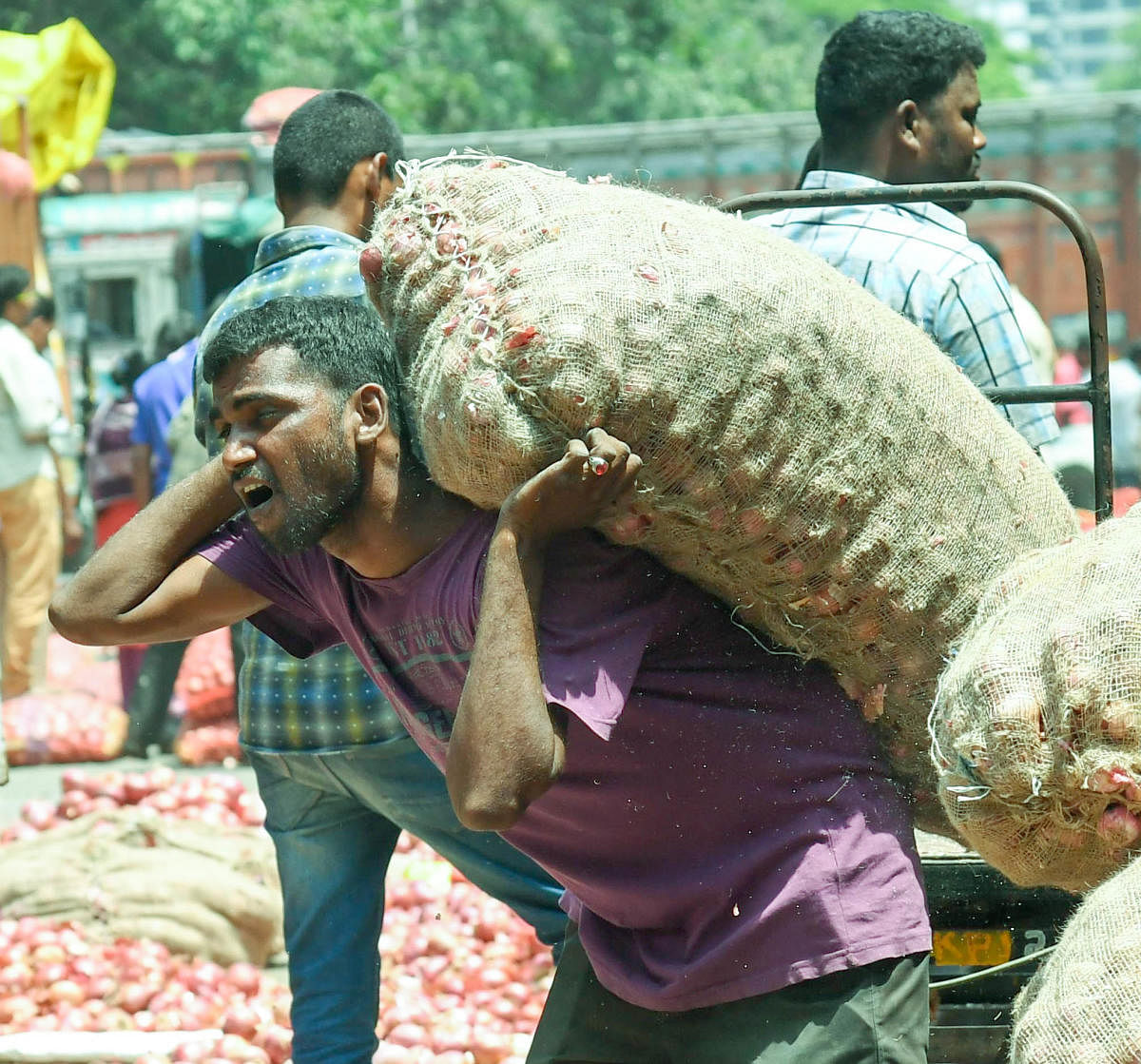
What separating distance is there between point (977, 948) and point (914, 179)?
5.65ft

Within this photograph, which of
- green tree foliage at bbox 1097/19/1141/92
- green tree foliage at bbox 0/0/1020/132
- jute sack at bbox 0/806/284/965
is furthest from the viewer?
green tree foliage at bbox 1097/19/1141/92

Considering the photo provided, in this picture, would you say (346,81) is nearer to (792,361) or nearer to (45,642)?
(45,642)

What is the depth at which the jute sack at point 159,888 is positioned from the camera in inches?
198

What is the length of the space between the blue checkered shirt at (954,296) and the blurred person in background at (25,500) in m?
5.63

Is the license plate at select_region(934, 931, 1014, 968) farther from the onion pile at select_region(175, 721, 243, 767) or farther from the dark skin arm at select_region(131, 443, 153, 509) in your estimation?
the dark skin arm at select_region(131, 443, 153, 509)

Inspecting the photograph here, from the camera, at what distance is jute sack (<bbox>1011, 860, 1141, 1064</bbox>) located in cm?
172

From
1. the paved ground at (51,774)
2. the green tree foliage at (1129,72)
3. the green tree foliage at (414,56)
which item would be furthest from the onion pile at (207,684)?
the green tree foliage at (1129,72)

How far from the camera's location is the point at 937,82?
12.3 ft

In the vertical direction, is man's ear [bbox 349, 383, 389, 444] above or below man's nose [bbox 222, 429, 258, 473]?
above

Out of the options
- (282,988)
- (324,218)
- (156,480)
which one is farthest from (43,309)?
(324,218)

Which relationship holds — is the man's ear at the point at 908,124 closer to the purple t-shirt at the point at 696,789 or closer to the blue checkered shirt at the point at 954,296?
the blue checkered shirt at the point at 954,296

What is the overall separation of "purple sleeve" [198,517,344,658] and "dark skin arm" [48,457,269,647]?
2 cm

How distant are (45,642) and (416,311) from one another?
22.3ft

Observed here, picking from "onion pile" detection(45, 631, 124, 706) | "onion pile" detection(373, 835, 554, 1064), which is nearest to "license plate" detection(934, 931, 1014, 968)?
"onion pile" detection(373, 835, 554, 1064)
